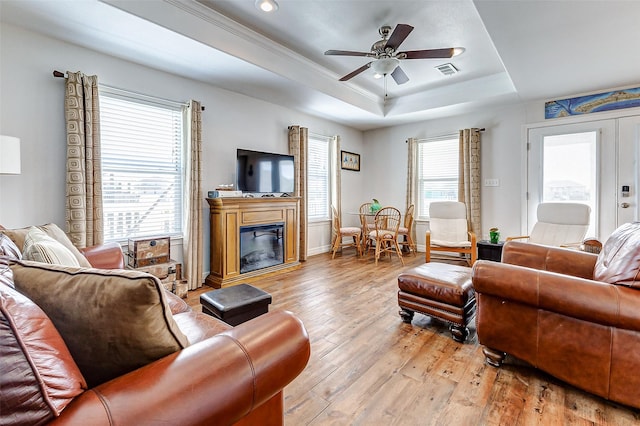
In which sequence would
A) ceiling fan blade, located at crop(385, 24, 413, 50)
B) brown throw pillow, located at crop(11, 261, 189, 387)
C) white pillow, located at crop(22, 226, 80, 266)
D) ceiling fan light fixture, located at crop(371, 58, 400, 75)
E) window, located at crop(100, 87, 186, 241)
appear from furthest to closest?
window, located at crop(100, 87, 186, 241), ceiling fan light fixture, located at crop(371, 58, 400, 75), ceiling fan blade, located at crop(385, 24, 413, 50), white pillow, located at crop(22, 226, 80, 266), brown throw pillow, located at crop(11, 261, 189, 387)

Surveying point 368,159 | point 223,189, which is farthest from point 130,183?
point 368,159

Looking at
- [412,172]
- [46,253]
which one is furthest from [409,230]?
[46,253]

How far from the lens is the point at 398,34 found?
2488 mm

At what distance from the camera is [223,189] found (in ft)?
12.2

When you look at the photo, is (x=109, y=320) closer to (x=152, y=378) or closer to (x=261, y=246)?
(x=152, y=378)

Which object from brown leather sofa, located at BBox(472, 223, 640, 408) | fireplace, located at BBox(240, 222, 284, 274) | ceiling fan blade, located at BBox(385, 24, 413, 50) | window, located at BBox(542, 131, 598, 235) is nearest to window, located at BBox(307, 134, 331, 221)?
fireplace, located at BBox(240, 222, 284, 274)

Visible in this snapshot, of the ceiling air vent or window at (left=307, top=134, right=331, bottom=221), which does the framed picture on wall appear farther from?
the ceiling air vent

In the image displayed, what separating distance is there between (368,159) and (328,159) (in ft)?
3.84

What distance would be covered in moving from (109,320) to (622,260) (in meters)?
2.25

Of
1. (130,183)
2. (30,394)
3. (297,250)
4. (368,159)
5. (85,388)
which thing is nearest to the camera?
(30,394)

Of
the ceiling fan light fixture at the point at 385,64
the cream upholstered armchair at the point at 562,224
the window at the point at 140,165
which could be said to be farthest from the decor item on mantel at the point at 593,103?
the window at the point at 140,165

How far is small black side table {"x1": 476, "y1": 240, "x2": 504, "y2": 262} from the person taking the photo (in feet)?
13.1

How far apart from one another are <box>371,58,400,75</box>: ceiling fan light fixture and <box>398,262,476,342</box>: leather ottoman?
6.57 ft

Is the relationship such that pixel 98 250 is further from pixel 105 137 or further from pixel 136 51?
pixel 136 51
